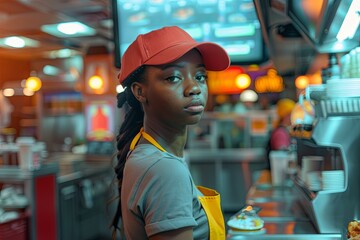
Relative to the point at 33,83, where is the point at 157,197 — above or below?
below

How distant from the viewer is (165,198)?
1107 millimetres

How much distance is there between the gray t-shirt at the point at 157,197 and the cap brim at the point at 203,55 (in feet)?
0.86

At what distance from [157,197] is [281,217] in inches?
63.0

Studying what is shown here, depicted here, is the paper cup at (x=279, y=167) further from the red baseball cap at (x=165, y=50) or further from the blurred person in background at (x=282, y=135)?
the red baseball cap at (x=165, y=50)

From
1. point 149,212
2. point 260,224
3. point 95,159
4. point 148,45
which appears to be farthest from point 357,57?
point 95,159

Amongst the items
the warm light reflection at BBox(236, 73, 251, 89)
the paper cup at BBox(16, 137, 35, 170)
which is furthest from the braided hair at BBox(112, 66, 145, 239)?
the warm light reflection at BBox(236, 73, 251, 89)

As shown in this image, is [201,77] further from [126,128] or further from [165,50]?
[126,128]

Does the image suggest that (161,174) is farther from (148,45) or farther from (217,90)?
(217,90)

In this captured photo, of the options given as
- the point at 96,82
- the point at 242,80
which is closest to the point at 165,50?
the point at 96,82

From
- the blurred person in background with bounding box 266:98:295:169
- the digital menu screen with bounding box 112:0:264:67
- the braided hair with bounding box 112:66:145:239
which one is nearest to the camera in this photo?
the braided hair with bounding box 112:66:145:239

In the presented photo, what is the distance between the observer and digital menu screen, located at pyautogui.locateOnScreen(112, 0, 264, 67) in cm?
225

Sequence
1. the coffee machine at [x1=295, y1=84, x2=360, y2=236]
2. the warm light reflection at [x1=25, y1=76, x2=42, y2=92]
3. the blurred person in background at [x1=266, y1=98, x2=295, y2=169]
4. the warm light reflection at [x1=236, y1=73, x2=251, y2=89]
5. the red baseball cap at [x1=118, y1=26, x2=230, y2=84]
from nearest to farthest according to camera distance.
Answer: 1. the red baseball cap at [x1=118, y1=26, x2=230, y2=84]
2. the coffee machine at [x1=295, y1=84, x2=360, y2=236]
3. the blurred person in background at [x1=266, y1=98, x2=295, y2=169]
4. the warm light reflection at [x1=25, y1=76, x2=42, y2=92]
5. the warm light reflection at [x1=236, y1=73, x2=251, y2=89]

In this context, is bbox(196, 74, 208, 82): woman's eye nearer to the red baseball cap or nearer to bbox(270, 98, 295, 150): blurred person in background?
the red baseball cap

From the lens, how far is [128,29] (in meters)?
2.24
